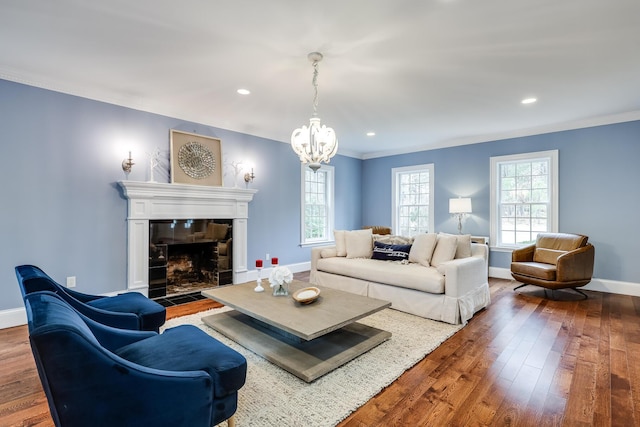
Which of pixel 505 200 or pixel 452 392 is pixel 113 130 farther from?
pixel 505 200

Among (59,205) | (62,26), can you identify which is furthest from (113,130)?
(62,26)

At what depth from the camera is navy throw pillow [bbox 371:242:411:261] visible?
425 cm

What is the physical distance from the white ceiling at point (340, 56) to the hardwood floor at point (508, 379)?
2635 mm

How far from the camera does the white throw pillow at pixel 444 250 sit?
12.3 feet

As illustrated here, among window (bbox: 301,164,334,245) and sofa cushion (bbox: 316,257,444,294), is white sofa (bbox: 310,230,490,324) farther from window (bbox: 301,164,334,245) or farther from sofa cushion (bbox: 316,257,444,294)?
window (bbox: 301,164,334,245)

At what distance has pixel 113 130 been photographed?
3787 mm

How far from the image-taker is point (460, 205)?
5.50 metres

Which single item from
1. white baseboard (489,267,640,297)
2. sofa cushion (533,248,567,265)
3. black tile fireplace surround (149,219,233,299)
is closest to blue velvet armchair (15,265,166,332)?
black tile fireplace surround (149,219,233,299)

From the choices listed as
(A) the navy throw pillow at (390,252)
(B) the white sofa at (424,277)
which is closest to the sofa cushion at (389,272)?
(B) the white sofa at (424,277)

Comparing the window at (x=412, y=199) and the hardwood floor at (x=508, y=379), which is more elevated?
the window at (x=412, y=199)

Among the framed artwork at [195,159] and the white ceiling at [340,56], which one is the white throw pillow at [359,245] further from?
the framed artwork at [195,159]

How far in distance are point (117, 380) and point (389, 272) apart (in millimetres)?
3072

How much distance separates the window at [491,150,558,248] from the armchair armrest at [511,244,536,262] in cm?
56

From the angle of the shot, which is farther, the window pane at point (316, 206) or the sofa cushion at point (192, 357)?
the window pane at point (316, 206)
